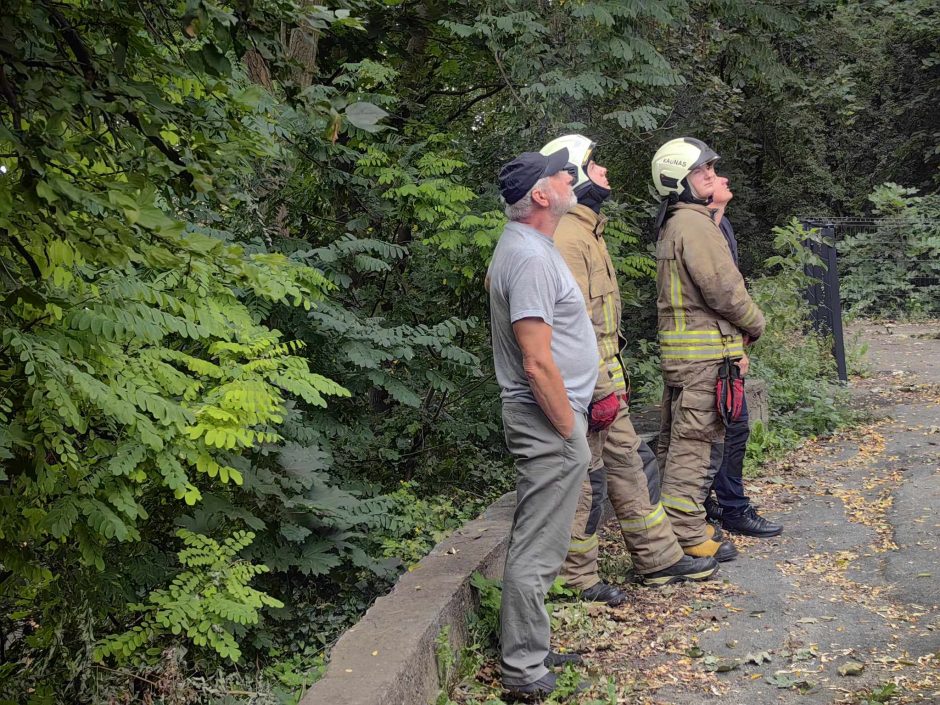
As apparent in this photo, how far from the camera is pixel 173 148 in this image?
122 inches

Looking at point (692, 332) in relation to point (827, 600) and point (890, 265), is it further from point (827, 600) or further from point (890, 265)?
point (890, 265)

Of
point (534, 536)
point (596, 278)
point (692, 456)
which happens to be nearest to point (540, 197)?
point (596, 278)

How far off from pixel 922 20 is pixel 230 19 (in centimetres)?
1873

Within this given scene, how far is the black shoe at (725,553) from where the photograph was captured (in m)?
5.79

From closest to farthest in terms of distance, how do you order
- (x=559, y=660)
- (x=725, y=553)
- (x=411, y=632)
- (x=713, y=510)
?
(x=411, y=632) → (x=559, y=660) → (x=725, y=553) → (x=713, y=510)

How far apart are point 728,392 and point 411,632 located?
8.80 ft

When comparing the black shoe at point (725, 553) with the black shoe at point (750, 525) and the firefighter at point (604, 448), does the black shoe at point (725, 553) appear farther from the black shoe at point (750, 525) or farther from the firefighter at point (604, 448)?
the black shoe at point (750, 525)

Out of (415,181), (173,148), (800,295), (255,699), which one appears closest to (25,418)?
(173,148)

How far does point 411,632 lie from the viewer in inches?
153

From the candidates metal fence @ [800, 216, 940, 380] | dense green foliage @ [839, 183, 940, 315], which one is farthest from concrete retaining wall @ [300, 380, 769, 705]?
dense green foliage @ [839, 183, 940, 315]

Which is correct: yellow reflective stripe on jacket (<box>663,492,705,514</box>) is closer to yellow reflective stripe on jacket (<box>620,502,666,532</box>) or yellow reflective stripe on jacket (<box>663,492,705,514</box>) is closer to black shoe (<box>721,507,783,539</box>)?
yellow reflective stripe on jacket (<box>620,502,666,532</box>)

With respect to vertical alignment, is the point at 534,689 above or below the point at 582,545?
below

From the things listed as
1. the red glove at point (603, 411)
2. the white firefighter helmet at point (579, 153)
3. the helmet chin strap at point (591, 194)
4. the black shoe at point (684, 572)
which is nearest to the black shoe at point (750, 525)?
the black shoe at point (684, 572)

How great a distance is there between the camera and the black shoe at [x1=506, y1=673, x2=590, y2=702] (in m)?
4.02
